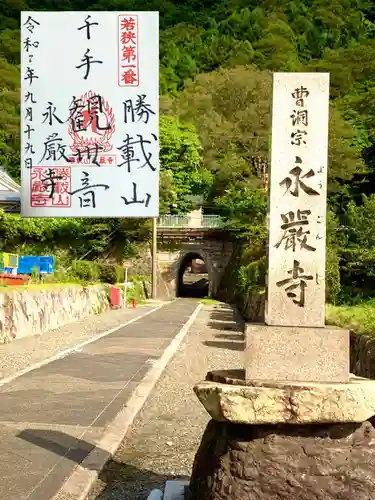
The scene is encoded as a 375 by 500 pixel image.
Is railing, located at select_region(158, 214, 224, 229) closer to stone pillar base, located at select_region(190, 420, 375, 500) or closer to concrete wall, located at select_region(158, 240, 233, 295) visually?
concrete wall, located at select_region(158, 240, 233, 295)

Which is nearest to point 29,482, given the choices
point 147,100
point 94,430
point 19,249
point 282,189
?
point 94,430

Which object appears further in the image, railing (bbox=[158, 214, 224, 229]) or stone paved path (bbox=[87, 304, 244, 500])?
railing (bbox=[158, 214, 224, 229])

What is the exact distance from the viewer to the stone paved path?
15.4 feet

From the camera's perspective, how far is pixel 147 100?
41.3 feet

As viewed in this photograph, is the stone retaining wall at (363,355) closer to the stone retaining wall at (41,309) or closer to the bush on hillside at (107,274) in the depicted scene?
the stone retaining wall at (41,309)

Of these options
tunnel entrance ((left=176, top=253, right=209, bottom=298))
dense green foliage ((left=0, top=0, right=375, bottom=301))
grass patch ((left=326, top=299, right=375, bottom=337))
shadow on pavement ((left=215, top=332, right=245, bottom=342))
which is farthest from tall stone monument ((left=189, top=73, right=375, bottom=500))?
tunnel entrance ((left=176, top=253, right=209, bottom=298))

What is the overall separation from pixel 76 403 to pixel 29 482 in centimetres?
273

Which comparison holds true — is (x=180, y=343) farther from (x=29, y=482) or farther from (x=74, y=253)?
(x=74, y=253)

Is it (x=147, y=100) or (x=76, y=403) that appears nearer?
(x=76, y=403)

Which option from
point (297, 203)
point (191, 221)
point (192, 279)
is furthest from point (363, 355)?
point (192, 279)

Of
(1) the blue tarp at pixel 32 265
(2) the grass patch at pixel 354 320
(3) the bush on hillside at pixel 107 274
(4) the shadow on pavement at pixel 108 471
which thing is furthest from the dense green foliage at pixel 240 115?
(4) the shadow on pavement at pixel 108 471

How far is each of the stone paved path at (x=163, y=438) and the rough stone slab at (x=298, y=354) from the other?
→ 161 cm

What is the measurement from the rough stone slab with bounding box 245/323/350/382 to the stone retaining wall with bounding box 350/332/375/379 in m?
4.85

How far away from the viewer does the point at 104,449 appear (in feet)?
17.2
